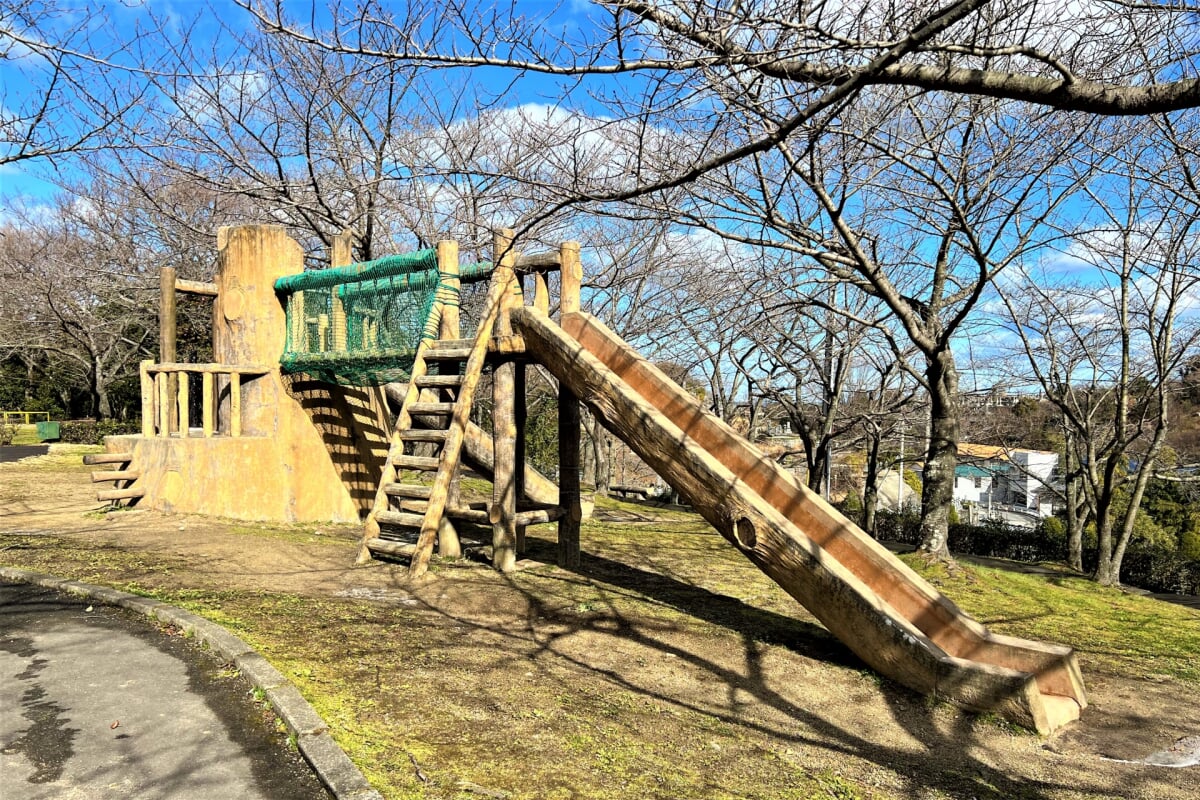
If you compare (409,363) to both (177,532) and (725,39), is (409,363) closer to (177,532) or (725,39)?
(177,532)

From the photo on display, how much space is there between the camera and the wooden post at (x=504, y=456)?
22.2 feet

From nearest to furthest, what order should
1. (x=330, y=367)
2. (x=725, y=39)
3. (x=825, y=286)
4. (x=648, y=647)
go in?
(x=725, y=39), (x=648, y=647), (x=330, y=367), (x=825, y=286)

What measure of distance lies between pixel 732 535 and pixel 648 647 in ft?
3.02

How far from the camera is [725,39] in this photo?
305 centimetres

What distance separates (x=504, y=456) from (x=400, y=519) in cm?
108

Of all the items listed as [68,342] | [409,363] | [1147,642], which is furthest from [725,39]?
[68,342]

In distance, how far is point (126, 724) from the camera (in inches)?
126

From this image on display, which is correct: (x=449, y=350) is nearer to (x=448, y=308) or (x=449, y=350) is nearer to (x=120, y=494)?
(x=448, y=308)

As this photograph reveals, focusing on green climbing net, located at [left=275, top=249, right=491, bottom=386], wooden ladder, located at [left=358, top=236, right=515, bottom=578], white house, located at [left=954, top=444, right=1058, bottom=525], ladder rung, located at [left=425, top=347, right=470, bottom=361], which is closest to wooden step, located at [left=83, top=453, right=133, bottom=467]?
green climbing net, located at [left=275, top=249, right=491, bottom=386]

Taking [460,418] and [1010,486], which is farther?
[1010,486]

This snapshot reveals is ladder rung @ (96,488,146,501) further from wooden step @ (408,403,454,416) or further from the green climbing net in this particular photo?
wooden step @ (408,403,454,416)

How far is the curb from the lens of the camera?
2688mm

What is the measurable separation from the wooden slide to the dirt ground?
0.17 metres

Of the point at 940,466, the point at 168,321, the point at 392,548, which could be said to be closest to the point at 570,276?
the point at 392,548
